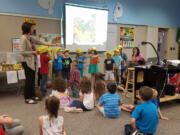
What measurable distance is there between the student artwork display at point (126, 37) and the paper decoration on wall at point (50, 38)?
2.53 metres

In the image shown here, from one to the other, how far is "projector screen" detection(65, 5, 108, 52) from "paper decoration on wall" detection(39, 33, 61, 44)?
0.87ft

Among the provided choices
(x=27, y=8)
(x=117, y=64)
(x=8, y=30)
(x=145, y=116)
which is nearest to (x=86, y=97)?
(x=145, y=116)

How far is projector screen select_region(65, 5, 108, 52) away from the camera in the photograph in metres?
5.11

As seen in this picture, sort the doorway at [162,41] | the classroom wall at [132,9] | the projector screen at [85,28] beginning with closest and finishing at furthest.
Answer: the classroom wall at [132,9], the projector screen at [85,28], the doorway at [162,41]

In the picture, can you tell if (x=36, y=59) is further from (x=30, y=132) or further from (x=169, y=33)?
(x=169, y=33)

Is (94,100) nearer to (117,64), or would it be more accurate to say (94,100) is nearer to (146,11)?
(117,64)

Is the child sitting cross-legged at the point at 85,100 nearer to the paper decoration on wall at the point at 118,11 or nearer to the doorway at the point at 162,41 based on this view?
the paper decoration on wall at the point at 118,11

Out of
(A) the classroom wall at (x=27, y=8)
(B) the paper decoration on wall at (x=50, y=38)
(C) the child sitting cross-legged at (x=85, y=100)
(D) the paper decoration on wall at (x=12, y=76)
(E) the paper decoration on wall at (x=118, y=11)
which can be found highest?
(E) the paper decoration on wall at (x=118, y=11)

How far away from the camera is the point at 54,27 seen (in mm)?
4922

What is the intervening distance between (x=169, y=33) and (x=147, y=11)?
190 centimetres

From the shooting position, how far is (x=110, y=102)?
279 centimetres

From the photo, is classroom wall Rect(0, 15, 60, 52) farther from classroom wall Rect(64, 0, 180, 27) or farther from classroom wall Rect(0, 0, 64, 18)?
classroom wall Rect(64, 0, 180, 27)

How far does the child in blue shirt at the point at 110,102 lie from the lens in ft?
9.18

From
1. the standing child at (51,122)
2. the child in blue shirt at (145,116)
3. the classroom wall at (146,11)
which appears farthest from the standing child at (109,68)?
the standing child at (51,122)
